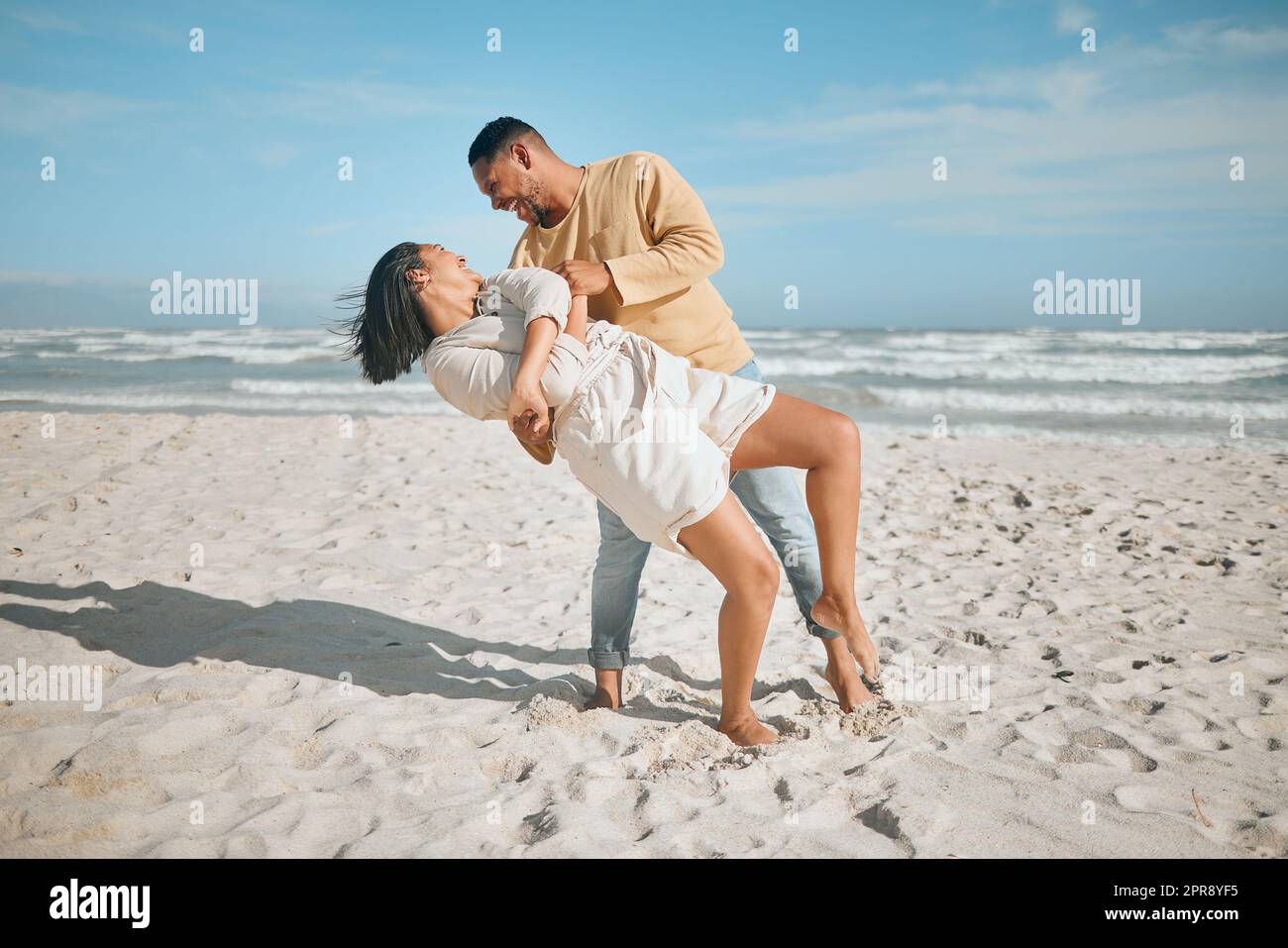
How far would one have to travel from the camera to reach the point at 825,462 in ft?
8.50

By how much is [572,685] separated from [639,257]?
5.82 ft

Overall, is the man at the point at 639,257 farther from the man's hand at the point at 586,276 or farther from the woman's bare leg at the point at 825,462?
the woman's bare leg at the point at 825,462

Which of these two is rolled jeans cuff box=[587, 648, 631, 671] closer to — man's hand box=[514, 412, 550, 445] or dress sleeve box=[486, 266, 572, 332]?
man's hand box=[514, 412, 550, 445]

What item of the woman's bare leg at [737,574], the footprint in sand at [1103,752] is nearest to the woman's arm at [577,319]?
the woman's bare leg at [737,574]

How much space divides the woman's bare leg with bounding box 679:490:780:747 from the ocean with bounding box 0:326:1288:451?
9.88 metres

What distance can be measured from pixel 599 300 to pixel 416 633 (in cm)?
218

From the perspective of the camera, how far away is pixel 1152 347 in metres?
22.9

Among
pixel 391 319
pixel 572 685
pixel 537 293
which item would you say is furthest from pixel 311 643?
pixel 537 293

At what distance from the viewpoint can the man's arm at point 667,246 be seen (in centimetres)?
259

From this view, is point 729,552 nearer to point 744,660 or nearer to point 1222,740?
point 744,660

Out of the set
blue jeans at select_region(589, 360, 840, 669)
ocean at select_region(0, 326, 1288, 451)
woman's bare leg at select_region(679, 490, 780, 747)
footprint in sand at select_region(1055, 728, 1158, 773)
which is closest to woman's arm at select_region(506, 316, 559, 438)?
woman's bare leg at select_region(679, 490, 780, 747)

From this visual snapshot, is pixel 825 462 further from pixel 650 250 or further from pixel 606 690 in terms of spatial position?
pixel 606 690

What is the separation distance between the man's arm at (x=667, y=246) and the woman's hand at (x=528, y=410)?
0.45 metres
